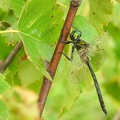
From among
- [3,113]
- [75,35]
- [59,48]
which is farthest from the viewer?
[75,35]

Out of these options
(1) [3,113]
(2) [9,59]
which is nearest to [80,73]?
(2) [9,59]

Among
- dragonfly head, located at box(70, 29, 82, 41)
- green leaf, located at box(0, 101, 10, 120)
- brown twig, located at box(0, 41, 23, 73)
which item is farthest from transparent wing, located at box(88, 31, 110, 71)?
green leaf, located at box(0, 101, 10, 120)

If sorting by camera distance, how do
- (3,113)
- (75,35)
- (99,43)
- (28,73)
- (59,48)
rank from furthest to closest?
(99,43), (28,73), (75,35), (59,48), (3,113)

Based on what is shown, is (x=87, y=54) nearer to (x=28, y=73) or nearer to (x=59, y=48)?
(x=28, y=73)

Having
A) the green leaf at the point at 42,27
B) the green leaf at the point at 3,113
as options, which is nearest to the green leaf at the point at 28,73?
the green leaf at the point at 42,27

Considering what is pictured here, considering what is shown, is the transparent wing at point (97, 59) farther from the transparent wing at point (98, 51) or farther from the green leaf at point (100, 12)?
the green leaf at point (100, 12)

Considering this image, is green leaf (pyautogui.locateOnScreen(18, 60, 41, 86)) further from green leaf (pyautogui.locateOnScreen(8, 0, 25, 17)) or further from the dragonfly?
green leaf (pyautogui.locateOnScreen(8, 0, 25, 17))

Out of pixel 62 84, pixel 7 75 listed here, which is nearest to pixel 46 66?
pixel 7 75
